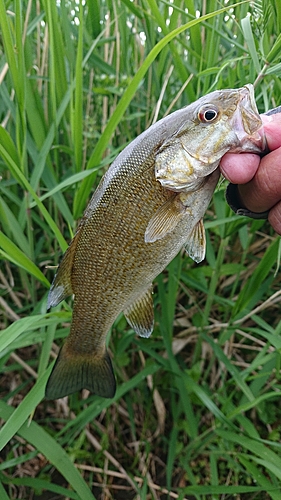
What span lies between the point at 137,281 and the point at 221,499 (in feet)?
3.23

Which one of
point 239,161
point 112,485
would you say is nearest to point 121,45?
point 239,161

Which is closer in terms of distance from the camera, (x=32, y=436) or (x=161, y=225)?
(x=161, y=225)

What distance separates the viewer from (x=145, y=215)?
104 centimetres

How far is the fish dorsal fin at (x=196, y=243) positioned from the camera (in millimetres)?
1065

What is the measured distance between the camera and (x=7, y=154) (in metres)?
1.14

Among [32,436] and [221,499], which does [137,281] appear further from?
[221,499]

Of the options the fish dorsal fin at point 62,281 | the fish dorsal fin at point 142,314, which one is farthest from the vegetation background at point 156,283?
the fish dorsal fin at point 142,314

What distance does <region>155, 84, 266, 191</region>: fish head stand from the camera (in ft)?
3.02

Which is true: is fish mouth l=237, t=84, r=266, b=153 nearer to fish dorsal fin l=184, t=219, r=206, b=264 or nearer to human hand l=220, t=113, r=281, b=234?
human hand l=220, t=113, r=281, b=234

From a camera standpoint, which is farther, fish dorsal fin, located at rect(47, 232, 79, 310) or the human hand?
fish dorsal fin, located at rect(47, 232, 79, 310)

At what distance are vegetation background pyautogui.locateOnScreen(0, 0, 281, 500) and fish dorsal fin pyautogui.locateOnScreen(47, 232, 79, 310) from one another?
69mm

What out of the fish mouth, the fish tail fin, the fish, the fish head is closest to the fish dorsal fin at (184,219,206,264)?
the fish

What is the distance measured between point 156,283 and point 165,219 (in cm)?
70

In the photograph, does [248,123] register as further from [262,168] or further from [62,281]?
[62,281]
